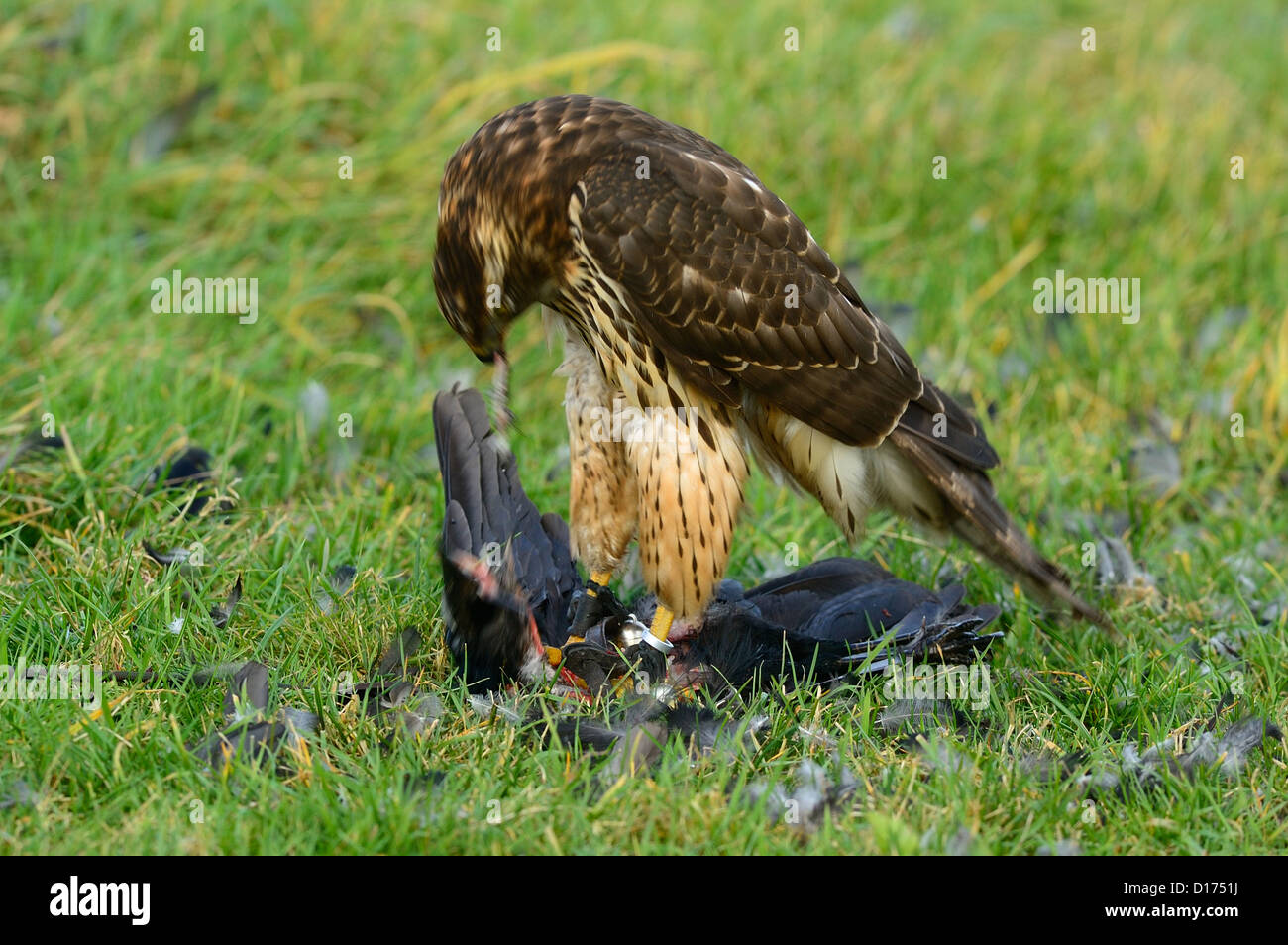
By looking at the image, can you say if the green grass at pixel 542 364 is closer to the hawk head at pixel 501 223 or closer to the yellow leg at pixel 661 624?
the yellow leg at pixel 661 624

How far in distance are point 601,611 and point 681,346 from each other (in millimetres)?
889

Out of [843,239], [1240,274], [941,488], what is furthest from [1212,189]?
[941,488]

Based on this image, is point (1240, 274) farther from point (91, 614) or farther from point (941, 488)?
point (91, 614)

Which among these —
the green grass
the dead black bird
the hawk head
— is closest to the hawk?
the hawk head

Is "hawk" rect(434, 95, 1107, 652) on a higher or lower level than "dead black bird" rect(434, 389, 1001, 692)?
higher

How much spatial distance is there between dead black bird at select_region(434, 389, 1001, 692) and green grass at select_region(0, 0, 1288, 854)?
0.16m

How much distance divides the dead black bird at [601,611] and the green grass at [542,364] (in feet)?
0.54

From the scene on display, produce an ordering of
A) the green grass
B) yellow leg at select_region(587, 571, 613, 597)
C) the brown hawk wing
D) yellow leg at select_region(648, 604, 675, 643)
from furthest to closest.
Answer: yellow leg at select_region(587, 571, 613, 597)
yellow leg at select_region(648, 604, 675, 643)
the brown hawk wing
the green grass

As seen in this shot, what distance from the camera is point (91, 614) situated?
3.75 m

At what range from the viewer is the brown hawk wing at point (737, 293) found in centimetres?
361

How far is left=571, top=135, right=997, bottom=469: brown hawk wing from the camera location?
361cm

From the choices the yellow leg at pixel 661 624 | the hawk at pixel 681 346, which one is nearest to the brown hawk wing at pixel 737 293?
the hawk at pixel 681 346

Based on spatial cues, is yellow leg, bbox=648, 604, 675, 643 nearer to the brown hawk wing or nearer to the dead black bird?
the dead black bird

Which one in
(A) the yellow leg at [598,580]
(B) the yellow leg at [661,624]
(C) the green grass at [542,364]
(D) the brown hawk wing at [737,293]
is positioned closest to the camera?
(C) the green grass at [542,364]
